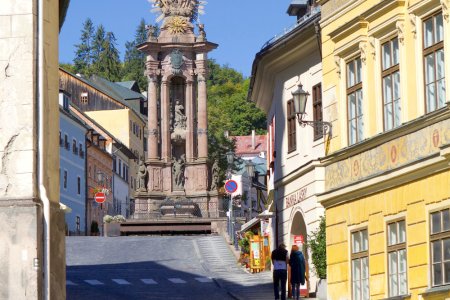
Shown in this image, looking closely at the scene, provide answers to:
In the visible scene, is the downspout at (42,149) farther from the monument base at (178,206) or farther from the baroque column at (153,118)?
the baroque column at (153,118)

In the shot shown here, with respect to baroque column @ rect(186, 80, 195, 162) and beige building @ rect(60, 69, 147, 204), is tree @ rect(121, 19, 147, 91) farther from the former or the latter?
baroque column @ rect(186, 80, 195, 162)

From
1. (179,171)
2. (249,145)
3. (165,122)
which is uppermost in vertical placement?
(249,145)

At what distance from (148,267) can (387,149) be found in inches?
906

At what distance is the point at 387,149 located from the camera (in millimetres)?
24859

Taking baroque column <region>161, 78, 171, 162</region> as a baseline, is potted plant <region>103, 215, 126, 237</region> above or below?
below

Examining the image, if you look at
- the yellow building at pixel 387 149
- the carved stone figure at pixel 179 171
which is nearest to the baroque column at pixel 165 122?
the carved stone figure at pixel 179 171

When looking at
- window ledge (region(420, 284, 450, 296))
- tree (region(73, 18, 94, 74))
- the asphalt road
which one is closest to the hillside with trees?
tree (region(73, 18, 94, 74))

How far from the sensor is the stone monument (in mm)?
Result: 70438

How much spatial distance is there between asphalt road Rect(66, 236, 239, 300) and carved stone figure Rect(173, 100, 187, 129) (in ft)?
38.9

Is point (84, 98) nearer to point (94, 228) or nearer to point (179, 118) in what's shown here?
point (94, 228)

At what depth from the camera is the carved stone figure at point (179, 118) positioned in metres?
71.2

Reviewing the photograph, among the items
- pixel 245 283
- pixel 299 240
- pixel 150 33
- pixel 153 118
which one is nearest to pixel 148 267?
pixel 245 283

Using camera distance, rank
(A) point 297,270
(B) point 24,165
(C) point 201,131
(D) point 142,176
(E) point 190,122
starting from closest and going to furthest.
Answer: (B) point 24,165 < (A) point 297,270 < (D) point 142,176 < (E) point 190,122 < (C) point 201,131

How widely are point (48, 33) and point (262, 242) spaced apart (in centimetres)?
2595
